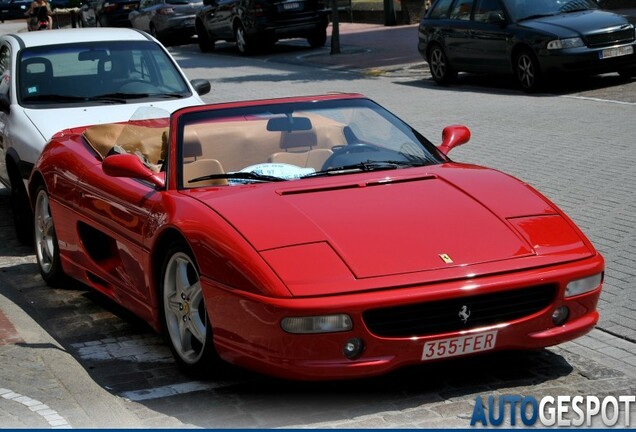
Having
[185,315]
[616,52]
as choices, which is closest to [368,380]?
[185,315]

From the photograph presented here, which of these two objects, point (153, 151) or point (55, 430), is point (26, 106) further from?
point (55, 430)

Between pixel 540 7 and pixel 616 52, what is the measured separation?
1677mm

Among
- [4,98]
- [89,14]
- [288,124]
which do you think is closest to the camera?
[288,124]

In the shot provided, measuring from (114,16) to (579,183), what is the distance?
32382 mm

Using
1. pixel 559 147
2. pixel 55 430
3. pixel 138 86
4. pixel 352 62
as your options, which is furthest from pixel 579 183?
pixel 352 62

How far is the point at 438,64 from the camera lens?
843 inches

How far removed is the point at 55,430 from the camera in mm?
5422

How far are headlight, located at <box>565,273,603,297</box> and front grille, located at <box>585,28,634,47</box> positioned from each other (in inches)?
508

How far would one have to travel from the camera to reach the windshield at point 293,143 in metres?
6.86

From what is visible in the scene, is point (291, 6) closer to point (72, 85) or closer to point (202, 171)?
point (72, 85)

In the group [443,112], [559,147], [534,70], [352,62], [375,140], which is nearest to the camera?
[375,140]

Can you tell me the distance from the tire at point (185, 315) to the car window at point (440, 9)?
612 inches

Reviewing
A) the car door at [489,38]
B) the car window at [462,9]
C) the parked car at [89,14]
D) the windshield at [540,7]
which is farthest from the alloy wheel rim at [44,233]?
the parked car at [89,14]

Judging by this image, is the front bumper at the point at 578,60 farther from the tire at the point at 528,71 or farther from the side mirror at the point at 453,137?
the side mirror at the point at 453,137
